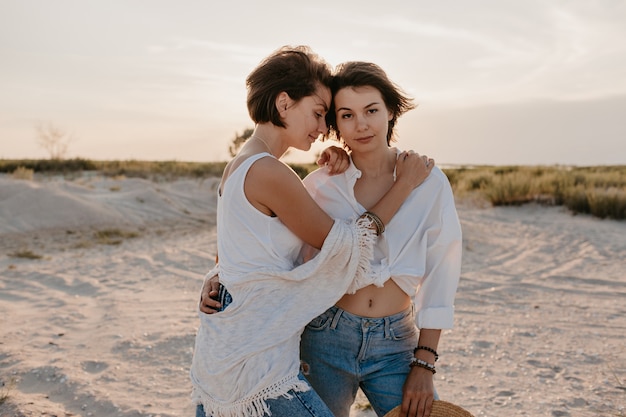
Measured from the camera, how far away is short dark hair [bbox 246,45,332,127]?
2344mm

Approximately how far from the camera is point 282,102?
2350 mm

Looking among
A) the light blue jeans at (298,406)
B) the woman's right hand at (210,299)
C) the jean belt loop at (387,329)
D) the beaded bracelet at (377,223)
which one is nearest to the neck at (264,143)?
the beaded bracelet at (377,223)

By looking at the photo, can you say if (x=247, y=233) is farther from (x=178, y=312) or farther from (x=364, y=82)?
(x=178, y=312)

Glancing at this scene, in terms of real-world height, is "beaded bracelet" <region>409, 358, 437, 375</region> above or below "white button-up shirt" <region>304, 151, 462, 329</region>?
below

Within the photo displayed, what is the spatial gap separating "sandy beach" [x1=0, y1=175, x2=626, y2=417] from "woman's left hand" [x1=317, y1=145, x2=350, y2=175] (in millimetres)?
2045

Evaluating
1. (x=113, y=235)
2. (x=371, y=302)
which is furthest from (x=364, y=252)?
(x=113, y=235)

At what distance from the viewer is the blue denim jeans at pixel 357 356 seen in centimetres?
238

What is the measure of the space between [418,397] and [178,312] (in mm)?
4407

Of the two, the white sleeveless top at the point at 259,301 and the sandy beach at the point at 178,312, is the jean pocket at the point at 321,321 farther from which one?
the sandy beach at the point at 178,312

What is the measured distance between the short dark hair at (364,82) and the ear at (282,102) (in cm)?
24

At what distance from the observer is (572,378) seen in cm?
462

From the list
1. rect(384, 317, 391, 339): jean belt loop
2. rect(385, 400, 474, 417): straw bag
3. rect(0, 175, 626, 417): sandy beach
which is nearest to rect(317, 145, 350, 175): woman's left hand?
rect(384, 317, 391, 339): jean belt loop

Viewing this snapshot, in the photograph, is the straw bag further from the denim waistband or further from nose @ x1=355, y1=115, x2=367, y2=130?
nose @ x1=355, y1=115, x2=367, y2=130

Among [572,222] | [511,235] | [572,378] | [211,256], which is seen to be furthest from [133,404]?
[572,222]
